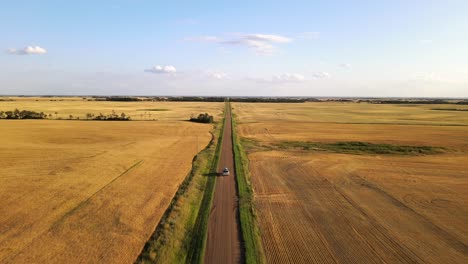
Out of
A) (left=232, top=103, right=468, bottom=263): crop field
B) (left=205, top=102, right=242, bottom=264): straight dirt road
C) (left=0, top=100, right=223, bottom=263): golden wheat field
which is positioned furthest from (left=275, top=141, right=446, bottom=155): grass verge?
(left=205, top=102, right=242, bottom=264): straight dirt road

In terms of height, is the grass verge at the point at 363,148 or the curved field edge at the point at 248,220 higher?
the grass verge at the point at 363,148

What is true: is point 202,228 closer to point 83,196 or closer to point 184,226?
point 184,226

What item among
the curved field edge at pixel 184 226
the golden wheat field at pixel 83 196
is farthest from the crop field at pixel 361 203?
the golden wheat field at pixel 83 196

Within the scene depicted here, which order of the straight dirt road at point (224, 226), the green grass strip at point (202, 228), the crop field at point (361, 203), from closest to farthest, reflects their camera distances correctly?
1. the green grass strip at point (202, 228)
2. the straight dirt road at point (224, 226)
3. the crop field at point (361, 203)

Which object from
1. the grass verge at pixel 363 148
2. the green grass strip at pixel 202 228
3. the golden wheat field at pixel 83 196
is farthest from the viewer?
the grass verge at pixel 363 148

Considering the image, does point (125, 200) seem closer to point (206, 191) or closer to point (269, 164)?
point (206, 191)

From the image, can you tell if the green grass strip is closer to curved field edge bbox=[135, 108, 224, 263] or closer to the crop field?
curved field edge bbox=[135, 108, 224, 263]

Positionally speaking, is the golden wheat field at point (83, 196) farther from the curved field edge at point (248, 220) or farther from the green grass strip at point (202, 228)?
the curved field edge at point (248, 220)

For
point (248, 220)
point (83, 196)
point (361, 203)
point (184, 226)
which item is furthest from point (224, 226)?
point (83, 196)
